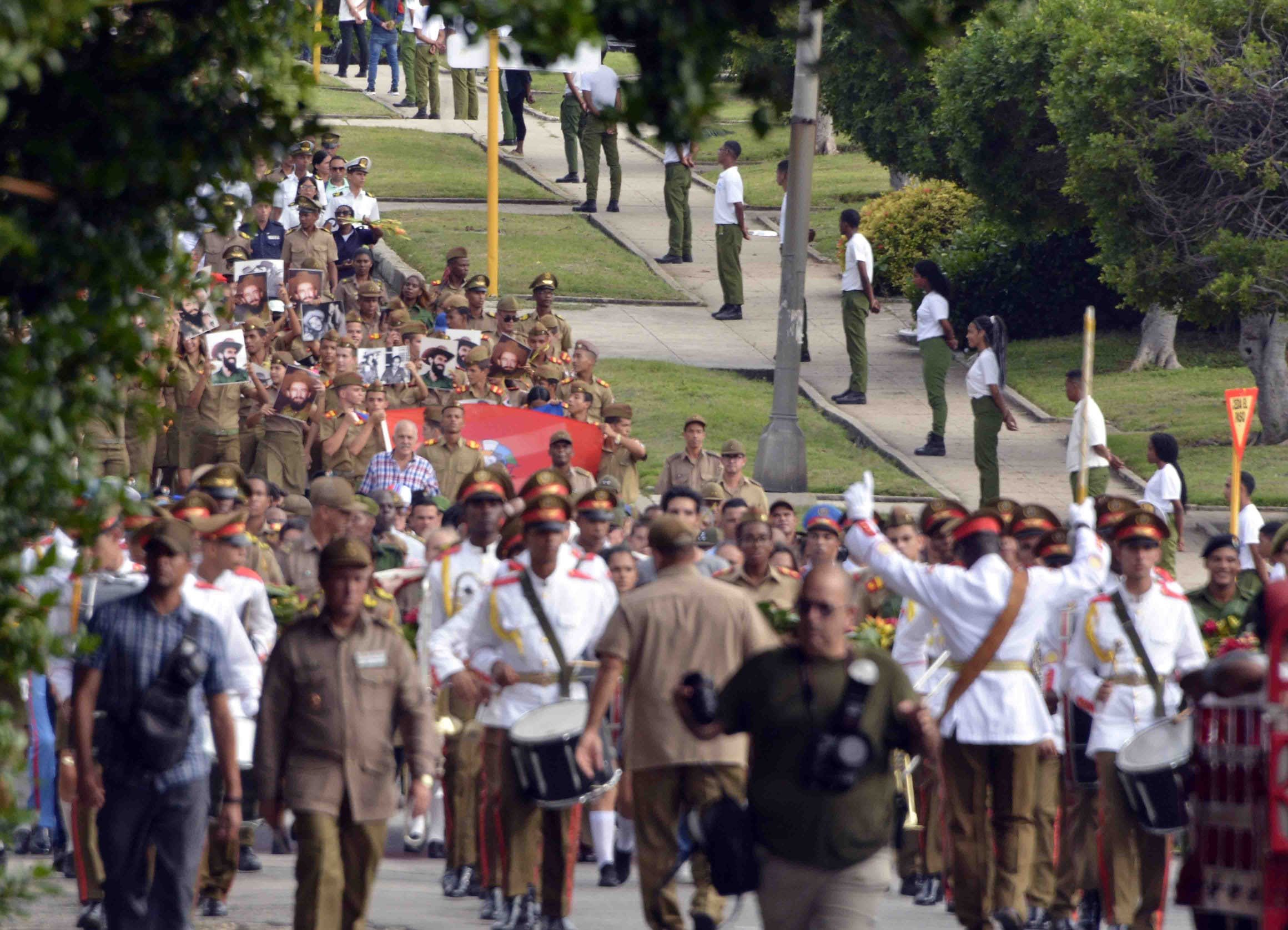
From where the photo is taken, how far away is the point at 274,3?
5.42 m

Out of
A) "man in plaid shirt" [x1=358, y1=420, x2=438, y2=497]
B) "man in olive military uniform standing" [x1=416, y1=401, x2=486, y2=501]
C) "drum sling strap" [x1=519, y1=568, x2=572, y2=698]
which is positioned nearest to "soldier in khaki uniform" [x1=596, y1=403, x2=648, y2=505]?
"man in olive military uniform standing" [x1=416, y1=401, x2=486, y2=501]

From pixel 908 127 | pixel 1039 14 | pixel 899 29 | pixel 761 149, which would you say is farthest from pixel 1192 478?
pixel 761 149

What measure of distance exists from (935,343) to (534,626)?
11.3 m

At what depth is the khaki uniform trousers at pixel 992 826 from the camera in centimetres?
919

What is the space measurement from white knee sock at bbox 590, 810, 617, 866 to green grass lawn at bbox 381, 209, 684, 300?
51.5ft

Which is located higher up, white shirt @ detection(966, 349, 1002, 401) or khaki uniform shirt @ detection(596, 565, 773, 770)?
white shirt @ detection(966, 349, 1002, 401)

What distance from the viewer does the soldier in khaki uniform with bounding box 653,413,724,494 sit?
15.3 m

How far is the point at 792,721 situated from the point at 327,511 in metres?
5.33

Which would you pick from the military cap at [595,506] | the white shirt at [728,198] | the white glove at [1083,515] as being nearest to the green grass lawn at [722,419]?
the white shirt at [728,198]

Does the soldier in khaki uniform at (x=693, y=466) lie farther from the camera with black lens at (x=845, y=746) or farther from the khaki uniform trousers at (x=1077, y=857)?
the camera with black lens at (x=845, y=746)

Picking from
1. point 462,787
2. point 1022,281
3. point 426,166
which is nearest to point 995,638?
point 462,787

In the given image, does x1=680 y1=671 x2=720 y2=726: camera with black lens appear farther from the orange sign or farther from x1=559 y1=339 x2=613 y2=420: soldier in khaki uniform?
x1=559 y1=339 x2=613 y2=420: soldier in khaki uniform

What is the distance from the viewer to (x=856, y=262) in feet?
71.7

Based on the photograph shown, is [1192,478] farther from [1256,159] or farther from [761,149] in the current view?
[761,149]
